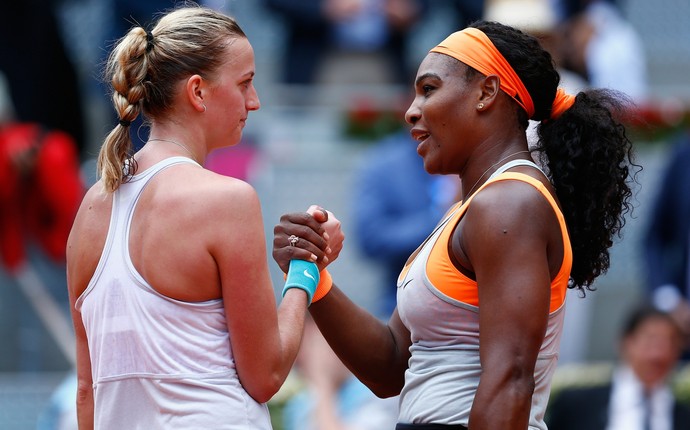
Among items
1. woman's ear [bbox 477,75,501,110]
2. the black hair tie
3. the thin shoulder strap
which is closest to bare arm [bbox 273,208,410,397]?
the thin shoulder strap

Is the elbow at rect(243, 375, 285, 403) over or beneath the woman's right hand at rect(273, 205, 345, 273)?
beneath

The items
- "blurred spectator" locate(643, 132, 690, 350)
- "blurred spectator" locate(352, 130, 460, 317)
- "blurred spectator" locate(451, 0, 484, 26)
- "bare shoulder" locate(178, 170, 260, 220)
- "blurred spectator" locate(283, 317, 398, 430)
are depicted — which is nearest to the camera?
"bare shoulder" locate(178, 170, 260, 220)

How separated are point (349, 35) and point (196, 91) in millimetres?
5190

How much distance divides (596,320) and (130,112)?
5.55 meters

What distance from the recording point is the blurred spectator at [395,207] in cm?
618

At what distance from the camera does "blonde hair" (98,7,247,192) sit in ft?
9.77

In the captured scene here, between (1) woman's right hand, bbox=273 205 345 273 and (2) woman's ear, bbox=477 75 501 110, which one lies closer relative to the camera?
(2) woman's ear, bbox=477 75 501 110

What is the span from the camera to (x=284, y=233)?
10.7ft

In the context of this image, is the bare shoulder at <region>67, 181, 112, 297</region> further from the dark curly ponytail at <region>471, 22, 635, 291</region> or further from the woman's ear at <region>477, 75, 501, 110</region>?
the dark curly ponytail at <region>471, 22, 635, 291</region>

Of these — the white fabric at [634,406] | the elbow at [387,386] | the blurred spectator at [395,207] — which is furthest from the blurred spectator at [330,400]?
the elbow at [387,386]

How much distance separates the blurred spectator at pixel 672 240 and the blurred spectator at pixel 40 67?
3.70 meters

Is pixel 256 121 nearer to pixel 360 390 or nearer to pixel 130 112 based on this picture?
pixel 360 390

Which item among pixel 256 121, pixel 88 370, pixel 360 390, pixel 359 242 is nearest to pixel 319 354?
pixel 360 390

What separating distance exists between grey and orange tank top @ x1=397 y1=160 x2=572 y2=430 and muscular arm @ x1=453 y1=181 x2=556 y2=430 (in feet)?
0.33
